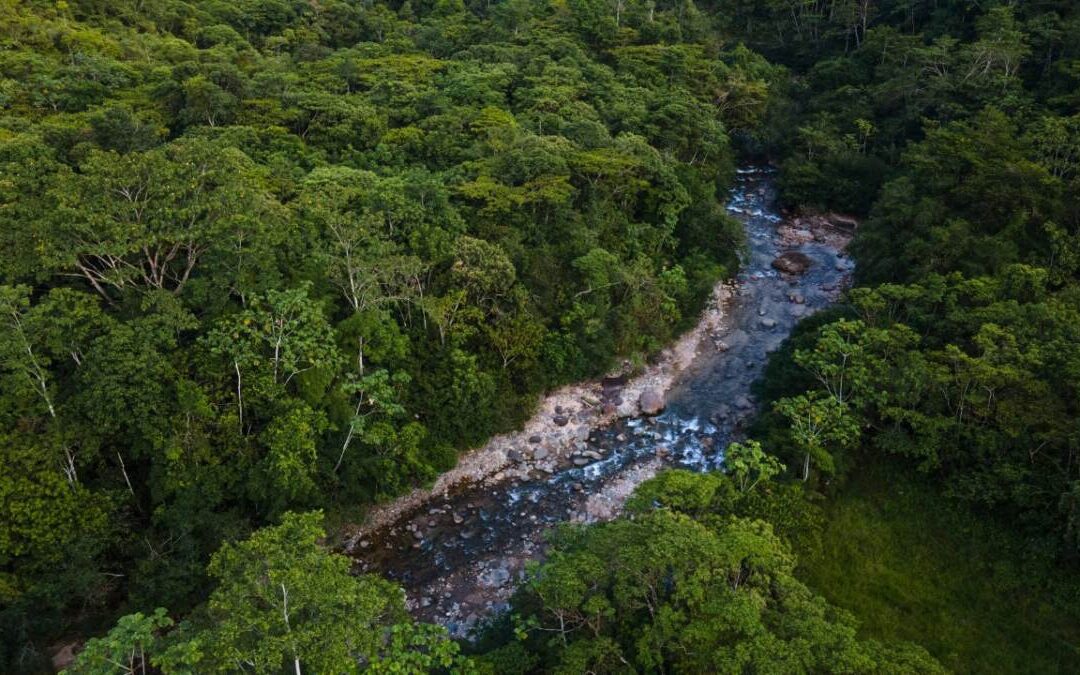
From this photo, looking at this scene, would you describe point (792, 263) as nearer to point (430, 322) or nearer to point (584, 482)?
point (584, 482)

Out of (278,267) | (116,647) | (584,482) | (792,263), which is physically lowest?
(584,482)

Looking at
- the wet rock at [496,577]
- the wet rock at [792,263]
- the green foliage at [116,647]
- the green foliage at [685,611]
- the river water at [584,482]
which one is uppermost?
the green foliage at [116,647]

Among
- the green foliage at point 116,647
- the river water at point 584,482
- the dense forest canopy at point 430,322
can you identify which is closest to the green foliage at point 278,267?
the dense forest canopy at point 430,322

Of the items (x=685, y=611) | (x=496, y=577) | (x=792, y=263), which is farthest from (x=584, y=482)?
(x=792, y=263)

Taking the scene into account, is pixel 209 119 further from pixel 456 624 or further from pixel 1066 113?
pixel 1066 113

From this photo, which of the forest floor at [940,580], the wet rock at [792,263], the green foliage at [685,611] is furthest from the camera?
the wet rock at [792,263]

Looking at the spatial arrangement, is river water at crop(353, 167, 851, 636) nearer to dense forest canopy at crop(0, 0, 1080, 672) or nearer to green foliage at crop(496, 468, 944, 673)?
dense forest canopy at crop(0, 0, 1080, 672)

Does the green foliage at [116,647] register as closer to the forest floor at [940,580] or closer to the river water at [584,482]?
the river water at [584,482]
